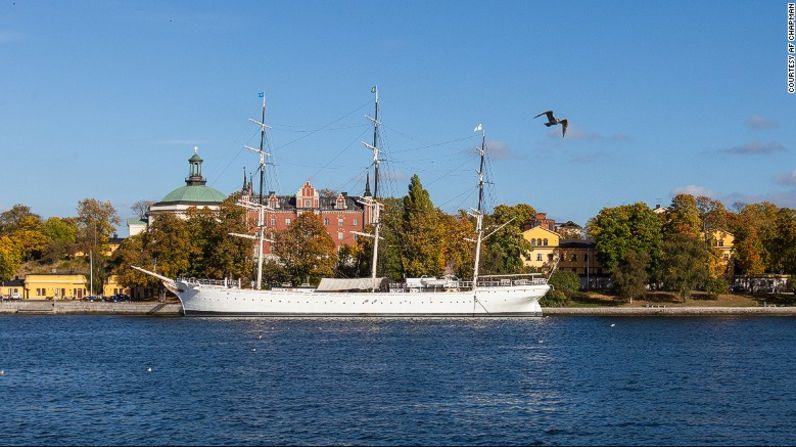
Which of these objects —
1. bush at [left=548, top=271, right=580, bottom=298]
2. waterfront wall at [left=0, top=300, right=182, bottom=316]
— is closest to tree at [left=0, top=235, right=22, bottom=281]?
waterfront wall at [left=0, top=300, right=182, bottom=316]

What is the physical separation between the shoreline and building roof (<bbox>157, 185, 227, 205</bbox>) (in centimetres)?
4240

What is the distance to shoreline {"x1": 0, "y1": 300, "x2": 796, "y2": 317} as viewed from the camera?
10662 cm

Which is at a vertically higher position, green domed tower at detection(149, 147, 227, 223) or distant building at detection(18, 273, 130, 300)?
green domed tower at detection(149, 147, 227, 223)

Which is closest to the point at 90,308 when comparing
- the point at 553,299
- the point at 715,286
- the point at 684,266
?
the point at 553,299

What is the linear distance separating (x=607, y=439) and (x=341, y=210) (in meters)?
120

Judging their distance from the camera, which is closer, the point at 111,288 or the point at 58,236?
the point at 111,288

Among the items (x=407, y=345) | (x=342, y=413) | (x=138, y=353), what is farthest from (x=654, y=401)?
(x=138, y=353)

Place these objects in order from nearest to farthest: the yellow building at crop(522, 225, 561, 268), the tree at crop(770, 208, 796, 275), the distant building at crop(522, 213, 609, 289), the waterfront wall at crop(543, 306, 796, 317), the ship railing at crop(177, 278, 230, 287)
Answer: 1. the ship railing at crop(177, 278, 230, 287)
2. the waterfront wall at crop(543, 306, 796, 317)
3. the tree at crop(770, 208, 796, 275)
4. the distant building at crop(522, 213, 609, 289)
5. the yellow building at crop(522, 225, 561, 268)

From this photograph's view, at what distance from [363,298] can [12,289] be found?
176 feet

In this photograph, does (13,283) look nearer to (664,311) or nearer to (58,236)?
(58,236)

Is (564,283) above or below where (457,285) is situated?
above

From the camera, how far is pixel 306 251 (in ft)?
351

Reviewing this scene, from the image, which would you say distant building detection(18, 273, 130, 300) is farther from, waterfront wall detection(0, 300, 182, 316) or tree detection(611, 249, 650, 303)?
tree detection(611, 249, 650, 303)

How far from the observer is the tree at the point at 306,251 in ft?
351
